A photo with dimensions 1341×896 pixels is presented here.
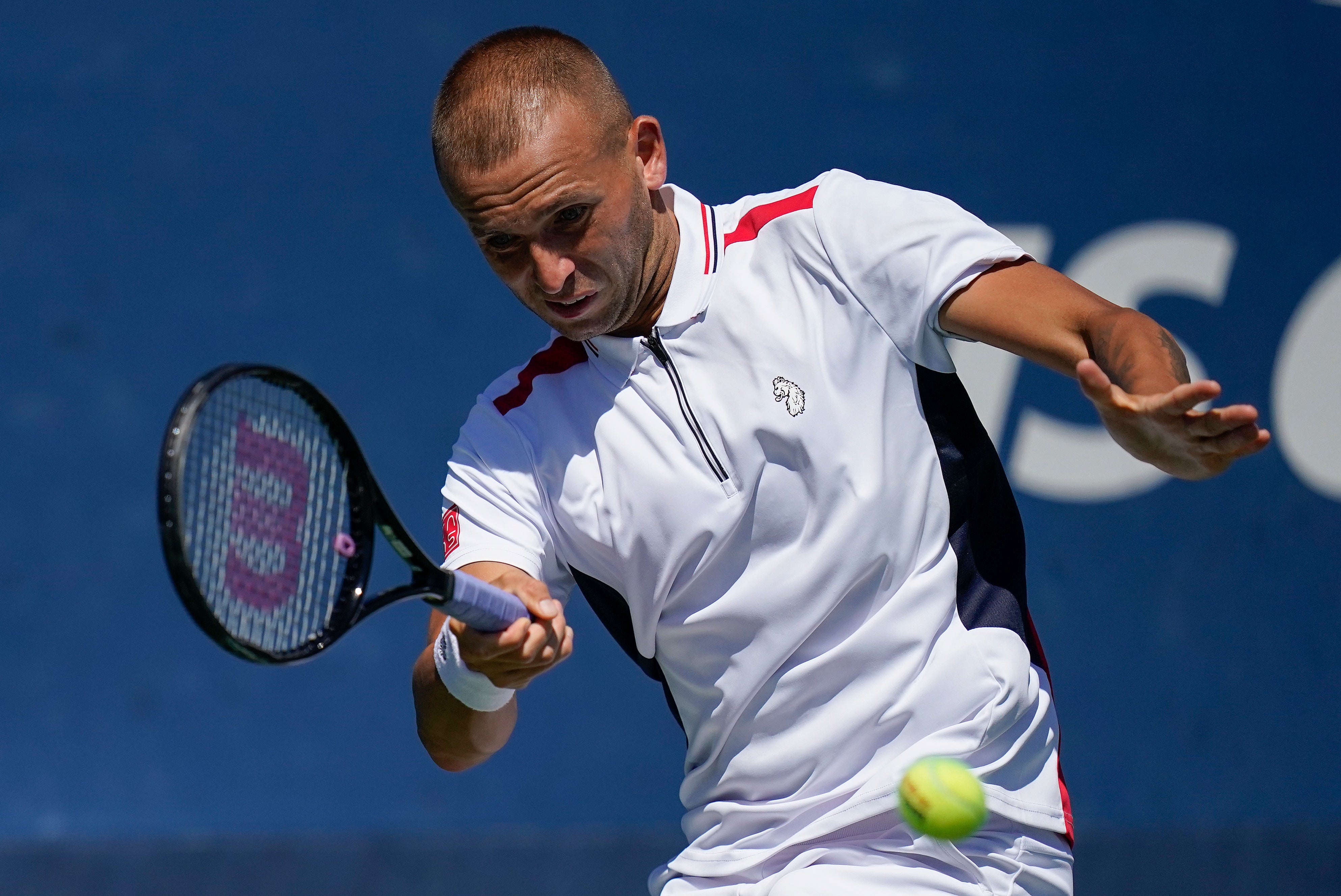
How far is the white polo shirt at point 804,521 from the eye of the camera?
197cm

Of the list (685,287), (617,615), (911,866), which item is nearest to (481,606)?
(617,615)

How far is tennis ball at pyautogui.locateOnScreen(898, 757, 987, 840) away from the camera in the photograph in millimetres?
1854

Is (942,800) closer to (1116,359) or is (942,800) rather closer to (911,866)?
(911,866)

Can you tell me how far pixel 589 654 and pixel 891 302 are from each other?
238 cm

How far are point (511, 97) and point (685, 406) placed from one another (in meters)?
0.47

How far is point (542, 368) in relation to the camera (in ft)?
7.14

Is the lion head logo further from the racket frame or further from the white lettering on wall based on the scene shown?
the white lettering on wall

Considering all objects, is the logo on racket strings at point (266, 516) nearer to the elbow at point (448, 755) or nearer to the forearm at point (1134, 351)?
the elbow at point (448, 755)

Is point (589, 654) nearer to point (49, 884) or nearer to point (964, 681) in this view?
point (49, 884)

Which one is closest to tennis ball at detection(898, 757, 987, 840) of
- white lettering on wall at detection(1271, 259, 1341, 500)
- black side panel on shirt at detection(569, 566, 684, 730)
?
black side panel on shirt at detection(569, 566, 684, 730)

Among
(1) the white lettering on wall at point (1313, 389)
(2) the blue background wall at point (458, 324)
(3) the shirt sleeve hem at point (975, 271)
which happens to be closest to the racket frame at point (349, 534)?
(3) the shirt sleeve hem at point (975, 271)

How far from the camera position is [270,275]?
4180 millimetres

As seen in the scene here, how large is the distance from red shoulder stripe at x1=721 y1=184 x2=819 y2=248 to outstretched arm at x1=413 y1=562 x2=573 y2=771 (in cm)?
57

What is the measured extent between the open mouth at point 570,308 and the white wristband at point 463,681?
442mm
